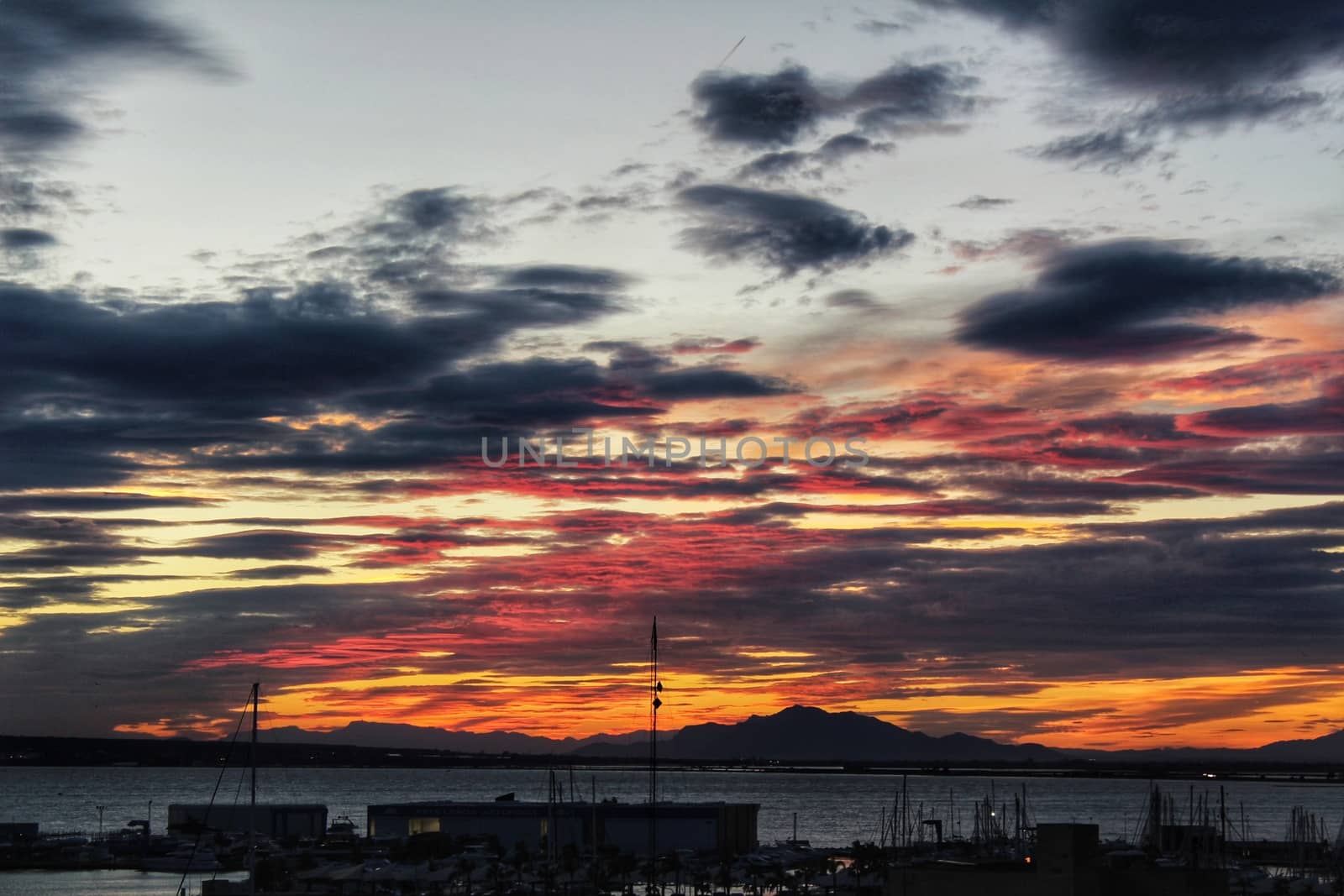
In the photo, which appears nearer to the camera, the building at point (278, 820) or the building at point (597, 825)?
the building at point (597, 825)

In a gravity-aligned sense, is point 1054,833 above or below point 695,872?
above

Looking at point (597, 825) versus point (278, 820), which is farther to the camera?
point (278, 820)

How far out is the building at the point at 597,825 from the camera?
396ft

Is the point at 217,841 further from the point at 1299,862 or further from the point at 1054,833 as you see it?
the point at 1054,833

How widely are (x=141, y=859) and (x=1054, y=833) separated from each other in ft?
374

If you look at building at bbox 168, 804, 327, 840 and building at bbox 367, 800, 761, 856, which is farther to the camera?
building at bbox 168, 804, 327, 840

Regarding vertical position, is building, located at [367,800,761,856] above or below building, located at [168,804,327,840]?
above

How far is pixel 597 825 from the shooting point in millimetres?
121188

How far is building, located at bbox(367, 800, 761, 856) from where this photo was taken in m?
121

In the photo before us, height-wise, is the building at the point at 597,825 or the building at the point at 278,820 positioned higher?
the building at the point at 597,825

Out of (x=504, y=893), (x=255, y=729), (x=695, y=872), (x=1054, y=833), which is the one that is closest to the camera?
(x=1054, y=833)

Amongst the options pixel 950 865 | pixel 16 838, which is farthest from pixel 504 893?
pixel 16 838

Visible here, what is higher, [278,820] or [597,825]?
[597,825]

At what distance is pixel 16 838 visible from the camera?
493 feet
